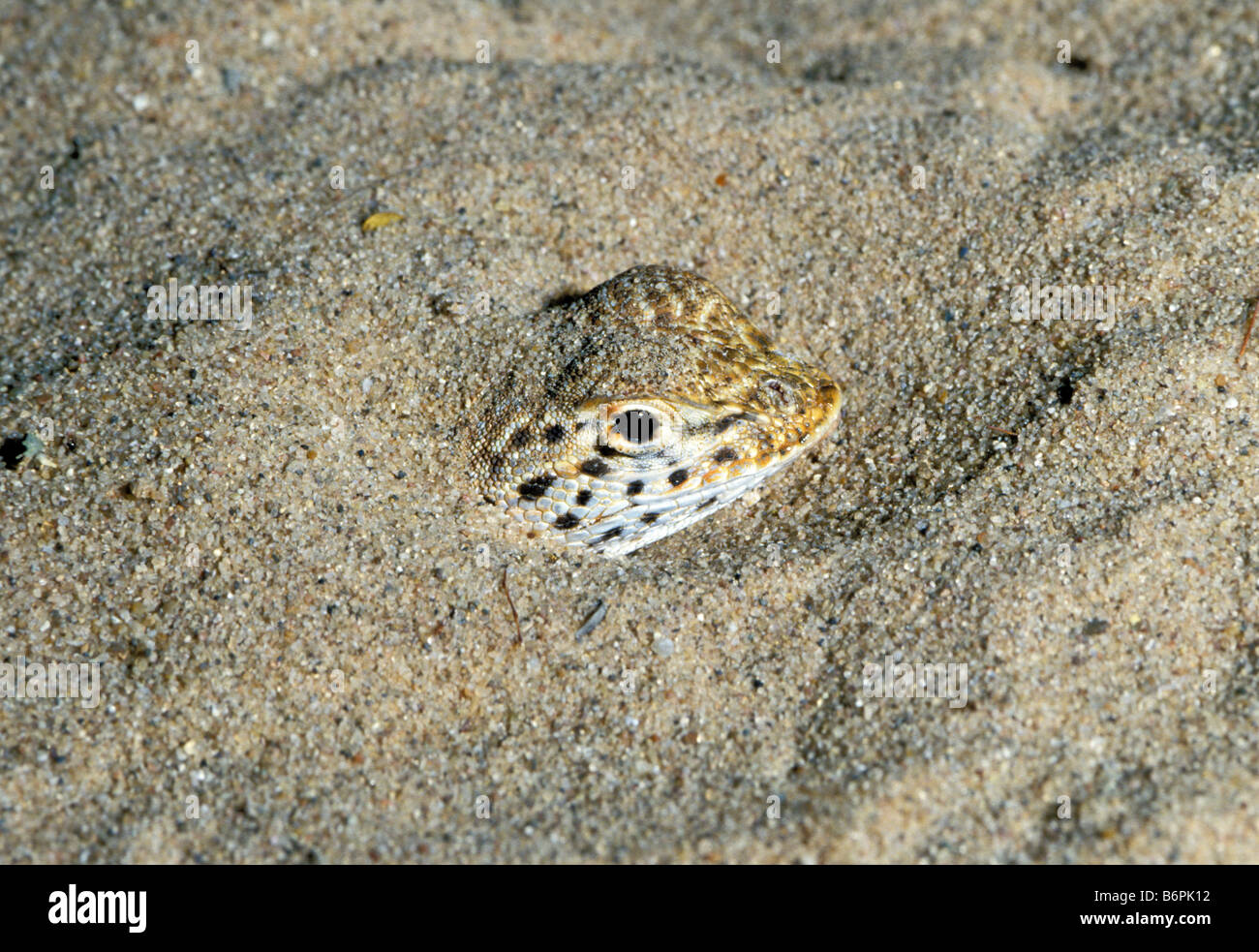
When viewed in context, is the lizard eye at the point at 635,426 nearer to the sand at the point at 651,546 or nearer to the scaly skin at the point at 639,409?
the scaly skin at the point at 639,409

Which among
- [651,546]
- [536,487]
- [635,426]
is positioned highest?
[635,426]

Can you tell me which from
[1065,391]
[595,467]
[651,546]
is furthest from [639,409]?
[1065,391]

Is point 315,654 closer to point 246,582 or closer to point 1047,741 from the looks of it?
point 246,582

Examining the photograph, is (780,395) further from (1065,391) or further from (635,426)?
(1065,391)

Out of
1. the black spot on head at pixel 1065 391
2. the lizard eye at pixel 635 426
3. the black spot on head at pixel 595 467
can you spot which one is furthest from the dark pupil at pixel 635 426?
the black spot on head at pixel 1065 391

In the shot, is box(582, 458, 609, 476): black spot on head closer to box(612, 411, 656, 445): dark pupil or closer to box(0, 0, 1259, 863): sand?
box(612, 411, 656, 445): dark pupil

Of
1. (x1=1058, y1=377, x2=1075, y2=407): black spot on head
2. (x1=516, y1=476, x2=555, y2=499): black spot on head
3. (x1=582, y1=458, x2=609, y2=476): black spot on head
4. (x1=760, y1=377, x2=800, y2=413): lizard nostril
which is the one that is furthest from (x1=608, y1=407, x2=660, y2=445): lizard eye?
(x1=1058, y1=377, x2=1075, y2=407): black spot on head
